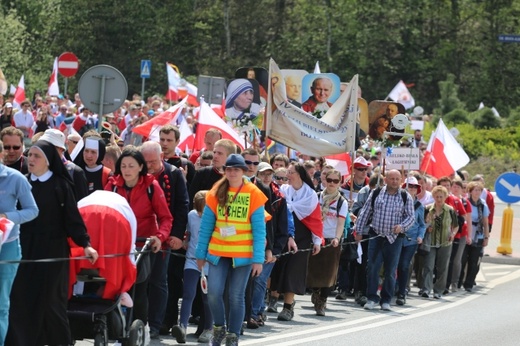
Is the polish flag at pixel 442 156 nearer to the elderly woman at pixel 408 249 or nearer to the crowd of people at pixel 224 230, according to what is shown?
the crowd of people at pixel 224 230

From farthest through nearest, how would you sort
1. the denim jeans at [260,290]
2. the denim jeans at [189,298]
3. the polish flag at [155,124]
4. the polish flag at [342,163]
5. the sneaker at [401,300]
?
the polish flag at [155,124] → the polish flag at [342,163] → the sneaker at [401,300] → the denim jeans at [260,290] → the denim jeans at [189,298]

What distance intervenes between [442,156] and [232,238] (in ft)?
43.6

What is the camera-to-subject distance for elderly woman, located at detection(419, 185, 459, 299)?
20422 millimetres

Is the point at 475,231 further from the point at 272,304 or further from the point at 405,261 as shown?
the point at 272,304

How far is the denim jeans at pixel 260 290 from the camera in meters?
15.3

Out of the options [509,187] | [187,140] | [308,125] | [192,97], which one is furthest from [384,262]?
[192,97]

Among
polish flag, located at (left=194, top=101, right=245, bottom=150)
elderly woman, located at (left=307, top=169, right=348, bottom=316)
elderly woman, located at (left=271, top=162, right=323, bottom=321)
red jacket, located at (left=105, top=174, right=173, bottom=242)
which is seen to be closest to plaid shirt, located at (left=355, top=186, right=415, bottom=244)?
elderly woman, located at (left=307, top=169, right=348, bottom=316)

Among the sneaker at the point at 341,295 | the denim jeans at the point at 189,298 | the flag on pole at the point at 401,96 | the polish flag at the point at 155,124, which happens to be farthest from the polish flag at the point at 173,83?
the denim jeans at the point at 189,298

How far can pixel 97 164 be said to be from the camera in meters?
14.1

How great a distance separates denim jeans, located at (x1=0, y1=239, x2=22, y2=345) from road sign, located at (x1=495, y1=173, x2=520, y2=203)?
17.9m

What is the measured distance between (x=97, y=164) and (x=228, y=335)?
2776 millimetres

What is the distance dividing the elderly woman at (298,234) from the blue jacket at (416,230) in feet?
9.09

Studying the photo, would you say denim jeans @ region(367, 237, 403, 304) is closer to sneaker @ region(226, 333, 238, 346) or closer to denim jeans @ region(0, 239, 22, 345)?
sneaker @ region(226, 333, 238, 346)

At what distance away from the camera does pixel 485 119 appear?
5300cm
